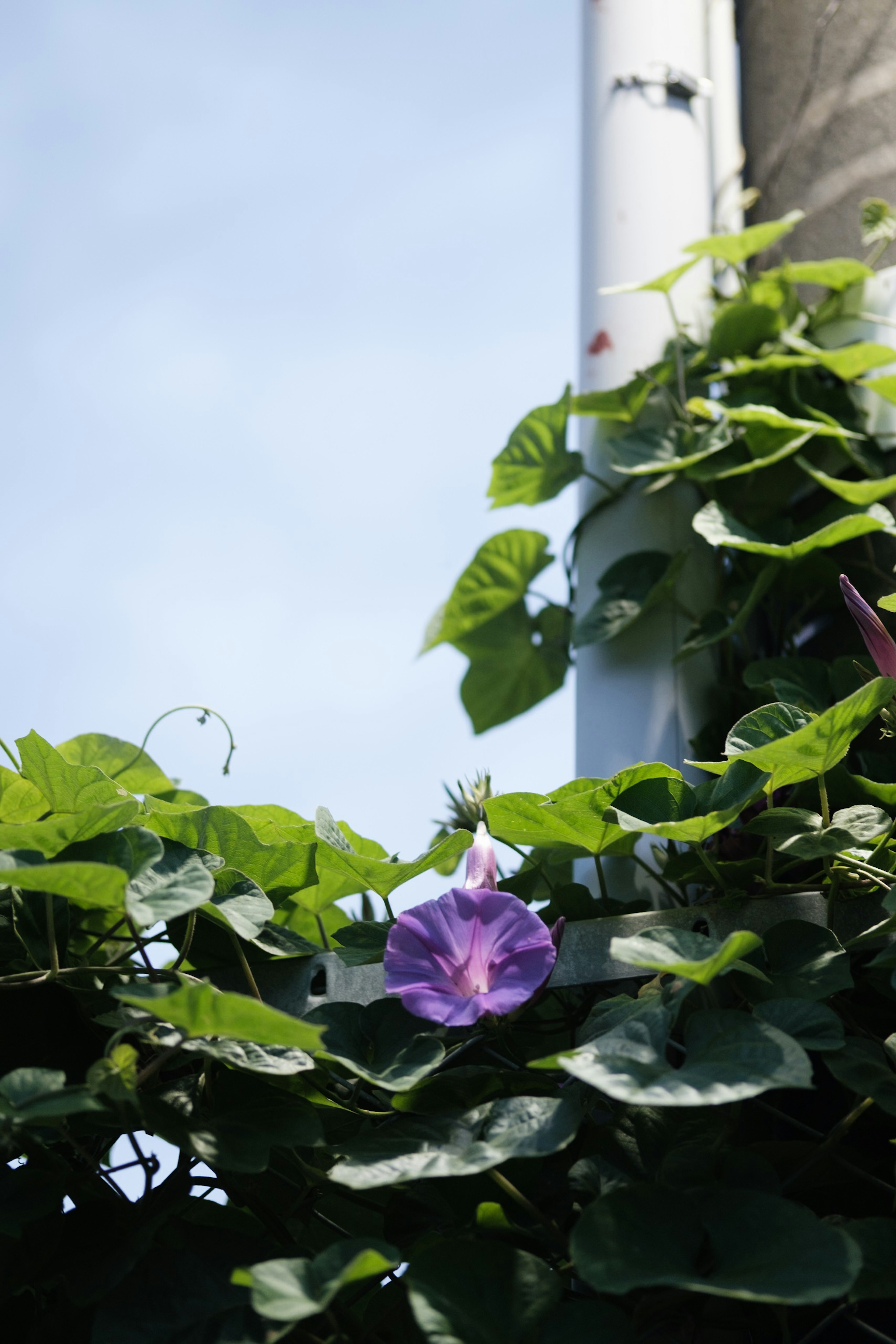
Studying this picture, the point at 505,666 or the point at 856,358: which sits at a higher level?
the point at 856,358

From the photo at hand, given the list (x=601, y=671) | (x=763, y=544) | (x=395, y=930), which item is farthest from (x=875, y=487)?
(x=395, y=930)

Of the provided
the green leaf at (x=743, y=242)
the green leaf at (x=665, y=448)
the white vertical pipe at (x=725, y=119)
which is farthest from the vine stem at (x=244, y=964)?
the white vertical pipe at (x=725, y=119)

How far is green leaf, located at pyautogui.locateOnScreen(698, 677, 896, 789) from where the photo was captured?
62cm

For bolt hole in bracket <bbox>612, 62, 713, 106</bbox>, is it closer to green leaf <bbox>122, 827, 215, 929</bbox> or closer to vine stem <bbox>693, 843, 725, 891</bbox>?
vine stem <bbox>693, 843, 725, 891</bbox>

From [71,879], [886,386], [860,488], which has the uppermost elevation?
[886,386]

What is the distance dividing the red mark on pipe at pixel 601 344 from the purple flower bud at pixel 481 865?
74 cm

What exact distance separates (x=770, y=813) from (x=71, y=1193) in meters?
0.48

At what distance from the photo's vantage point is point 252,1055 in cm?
58

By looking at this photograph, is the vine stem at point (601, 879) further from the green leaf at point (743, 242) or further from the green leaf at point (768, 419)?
the green leaf at point (743, 242)

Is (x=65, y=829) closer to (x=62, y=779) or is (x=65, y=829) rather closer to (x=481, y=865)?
(x=62, y=779)

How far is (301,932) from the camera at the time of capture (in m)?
0.98

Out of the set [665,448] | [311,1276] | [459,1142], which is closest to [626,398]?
[665,448]

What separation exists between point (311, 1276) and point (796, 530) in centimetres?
90

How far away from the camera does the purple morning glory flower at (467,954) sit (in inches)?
25.2
